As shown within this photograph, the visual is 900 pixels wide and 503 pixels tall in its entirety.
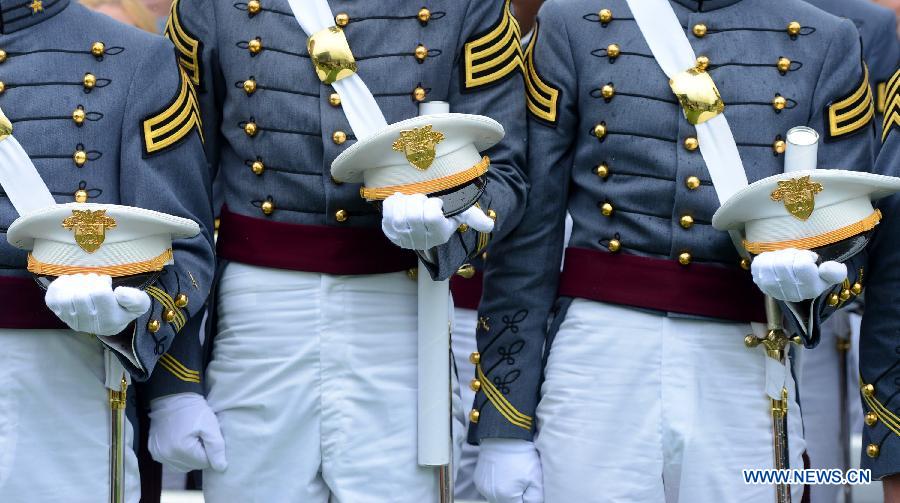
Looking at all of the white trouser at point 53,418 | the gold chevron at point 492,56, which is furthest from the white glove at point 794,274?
the white trouser at point 53,418

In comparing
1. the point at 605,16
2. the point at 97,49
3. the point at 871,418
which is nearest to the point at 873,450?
the point at 871,418

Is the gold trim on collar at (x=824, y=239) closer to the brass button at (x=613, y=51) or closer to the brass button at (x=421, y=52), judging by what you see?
the brass button at (x=613, y=51)

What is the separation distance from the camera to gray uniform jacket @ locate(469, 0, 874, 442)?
414 cm

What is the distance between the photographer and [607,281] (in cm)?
416

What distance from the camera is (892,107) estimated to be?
170 inches

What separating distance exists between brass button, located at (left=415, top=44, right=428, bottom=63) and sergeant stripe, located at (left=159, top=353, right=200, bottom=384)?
2.96ft

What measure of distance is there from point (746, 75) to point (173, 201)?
1367 mm

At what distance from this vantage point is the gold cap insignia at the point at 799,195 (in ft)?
12.5

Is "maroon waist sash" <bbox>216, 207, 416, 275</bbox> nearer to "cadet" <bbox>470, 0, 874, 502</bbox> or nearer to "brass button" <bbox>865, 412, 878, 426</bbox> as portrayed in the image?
"cadet" <bbox>470, 0, 874, 502</bbox>

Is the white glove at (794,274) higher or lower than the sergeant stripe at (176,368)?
higher

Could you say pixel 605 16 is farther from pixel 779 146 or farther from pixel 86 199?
pixel 86 199

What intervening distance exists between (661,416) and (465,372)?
5.90 feet

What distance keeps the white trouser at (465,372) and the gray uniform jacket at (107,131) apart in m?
1.62

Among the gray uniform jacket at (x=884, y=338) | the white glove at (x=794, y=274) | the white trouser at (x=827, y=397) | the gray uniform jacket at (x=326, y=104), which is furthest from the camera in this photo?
the white trouser at (x=827, y=397)
